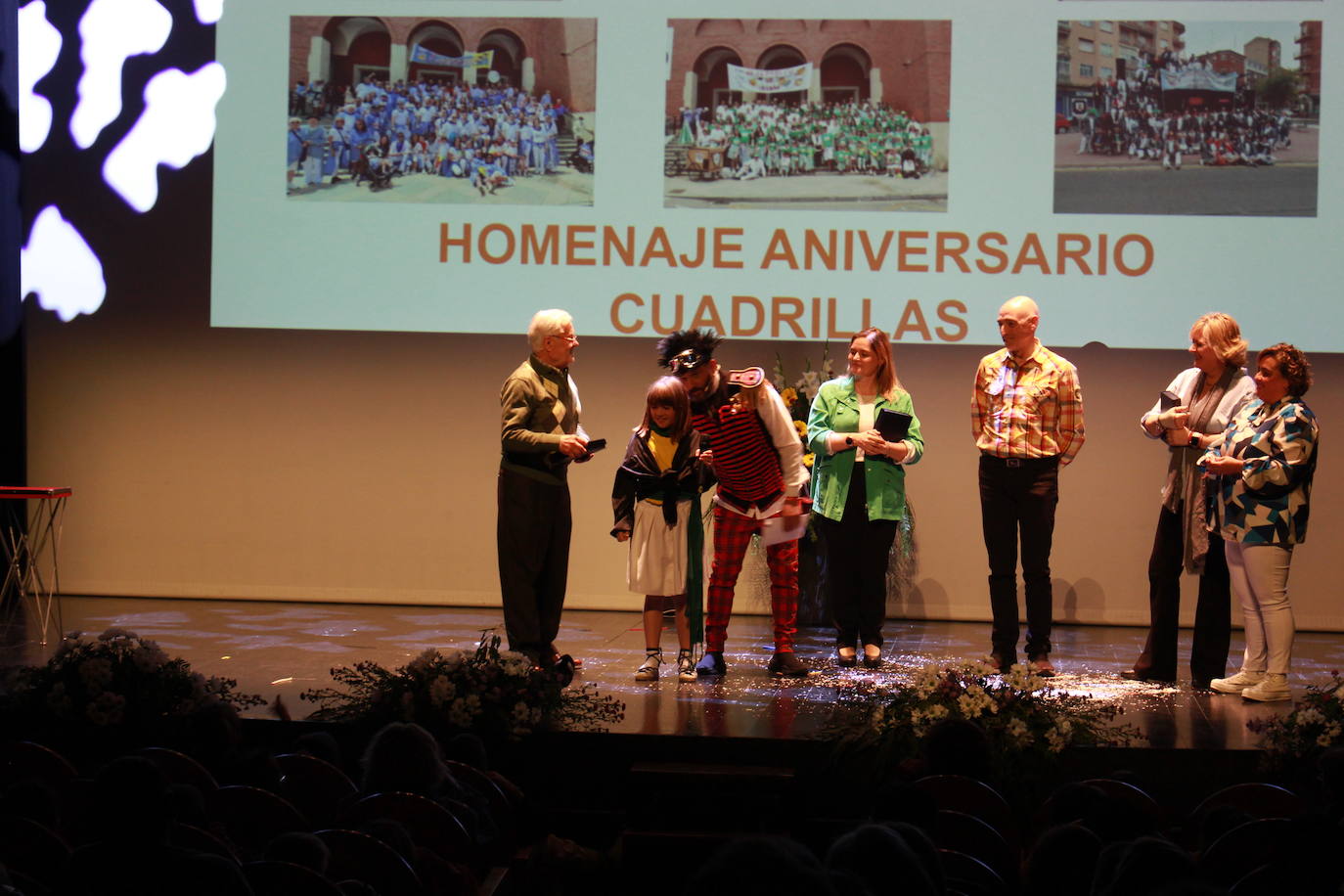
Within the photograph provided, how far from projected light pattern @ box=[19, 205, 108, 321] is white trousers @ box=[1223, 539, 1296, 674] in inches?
231

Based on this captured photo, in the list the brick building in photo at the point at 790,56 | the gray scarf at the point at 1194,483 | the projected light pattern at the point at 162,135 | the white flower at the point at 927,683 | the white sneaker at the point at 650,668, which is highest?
the brick building in photo at the point at 790,56

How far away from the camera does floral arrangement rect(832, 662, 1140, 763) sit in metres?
3.58

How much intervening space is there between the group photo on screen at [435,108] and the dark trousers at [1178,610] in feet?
11.1

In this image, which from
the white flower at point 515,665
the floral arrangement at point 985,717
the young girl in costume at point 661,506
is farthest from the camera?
the young girl in costume at point 661,506

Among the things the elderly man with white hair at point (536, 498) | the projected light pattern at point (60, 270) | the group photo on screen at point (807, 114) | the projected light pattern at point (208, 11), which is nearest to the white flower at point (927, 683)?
the elderly man with white hair at point (536, 498)

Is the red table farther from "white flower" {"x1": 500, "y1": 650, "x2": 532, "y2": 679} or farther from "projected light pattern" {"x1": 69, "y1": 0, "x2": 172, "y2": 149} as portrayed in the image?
"white flower" {"x1": 500, "y1": 650, "x2": 532, "y2": 679}

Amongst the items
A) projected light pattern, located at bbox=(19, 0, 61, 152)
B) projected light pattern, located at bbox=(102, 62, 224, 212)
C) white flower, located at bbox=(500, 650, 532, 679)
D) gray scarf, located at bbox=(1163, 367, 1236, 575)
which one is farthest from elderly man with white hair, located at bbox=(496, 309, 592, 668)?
projected light pattern, located at bbox=(19, 0, 61, 152)

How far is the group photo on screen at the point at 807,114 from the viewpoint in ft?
21.5

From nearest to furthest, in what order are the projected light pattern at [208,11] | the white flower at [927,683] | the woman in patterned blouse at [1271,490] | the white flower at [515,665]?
the white flower at [927,683] → the white flower at [515,665] → the woman in patterned blouse at [1271,490] → the projected light pattern at [208,11]

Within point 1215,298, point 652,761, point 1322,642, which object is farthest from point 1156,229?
point 652,761

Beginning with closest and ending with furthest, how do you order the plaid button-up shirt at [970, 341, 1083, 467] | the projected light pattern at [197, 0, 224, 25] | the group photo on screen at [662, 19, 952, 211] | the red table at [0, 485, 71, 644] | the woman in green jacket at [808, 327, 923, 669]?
1. the plaid button-up shirt at [970, 341, 1083, 467]
2. the woman in green jacket at [808, 327, 923, 669]
3. the group photo on screen at [662, 19, 952, 211]
4. the red table at [0, 485, 71, 644]
5. the projected light pattern at [197, 0, 224, 25]

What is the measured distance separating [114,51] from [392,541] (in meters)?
3.03

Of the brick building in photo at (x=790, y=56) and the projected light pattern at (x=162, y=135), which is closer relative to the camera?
the brick building in photo at (x=790, y=56)

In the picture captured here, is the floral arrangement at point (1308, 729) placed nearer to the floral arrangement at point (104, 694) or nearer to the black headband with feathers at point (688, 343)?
the black headband with feathers at point (688, 343)
